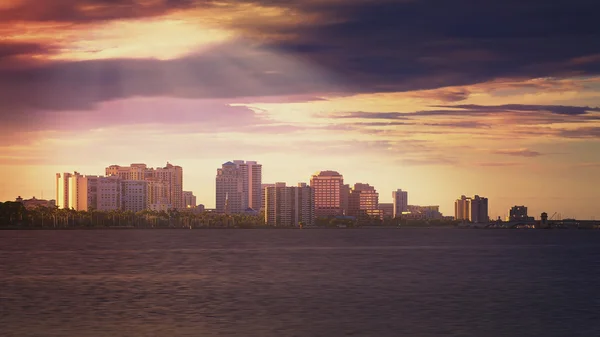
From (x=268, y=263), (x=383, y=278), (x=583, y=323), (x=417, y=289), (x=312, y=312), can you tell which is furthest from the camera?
(x=268, y=263)

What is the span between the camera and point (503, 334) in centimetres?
4781

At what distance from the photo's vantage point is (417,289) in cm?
7444

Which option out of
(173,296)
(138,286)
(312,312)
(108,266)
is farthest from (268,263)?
(312,312)

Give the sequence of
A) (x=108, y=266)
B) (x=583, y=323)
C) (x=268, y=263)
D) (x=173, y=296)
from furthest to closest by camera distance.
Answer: (x=268, y=263)
(x=108, y=266)
(x=173, y=296)
(x=583, y=323)

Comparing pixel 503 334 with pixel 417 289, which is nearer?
pixel 503 334

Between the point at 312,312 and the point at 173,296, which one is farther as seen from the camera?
the point at 173,296

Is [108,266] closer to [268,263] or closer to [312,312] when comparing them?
[268,263]

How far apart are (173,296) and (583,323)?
3026 cm

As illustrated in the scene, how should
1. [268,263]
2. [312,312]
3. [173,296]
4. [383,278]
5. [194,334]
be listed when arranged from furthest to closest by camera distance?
[268,263]
[383,278]
[173,296]
[312,312]
[194,334]

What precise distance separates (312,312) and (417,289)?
64.9 ft

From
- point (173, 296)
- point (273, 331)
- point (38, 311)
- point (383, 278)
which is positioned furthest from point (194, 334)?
point (383, 278)

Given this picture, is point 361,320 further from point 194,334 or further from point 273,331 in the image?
point 194,334

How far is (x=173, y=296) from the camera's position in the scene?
67000 mm

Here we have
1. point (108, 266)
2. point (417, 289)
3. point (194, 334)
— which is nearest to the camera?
point (194, 334)
